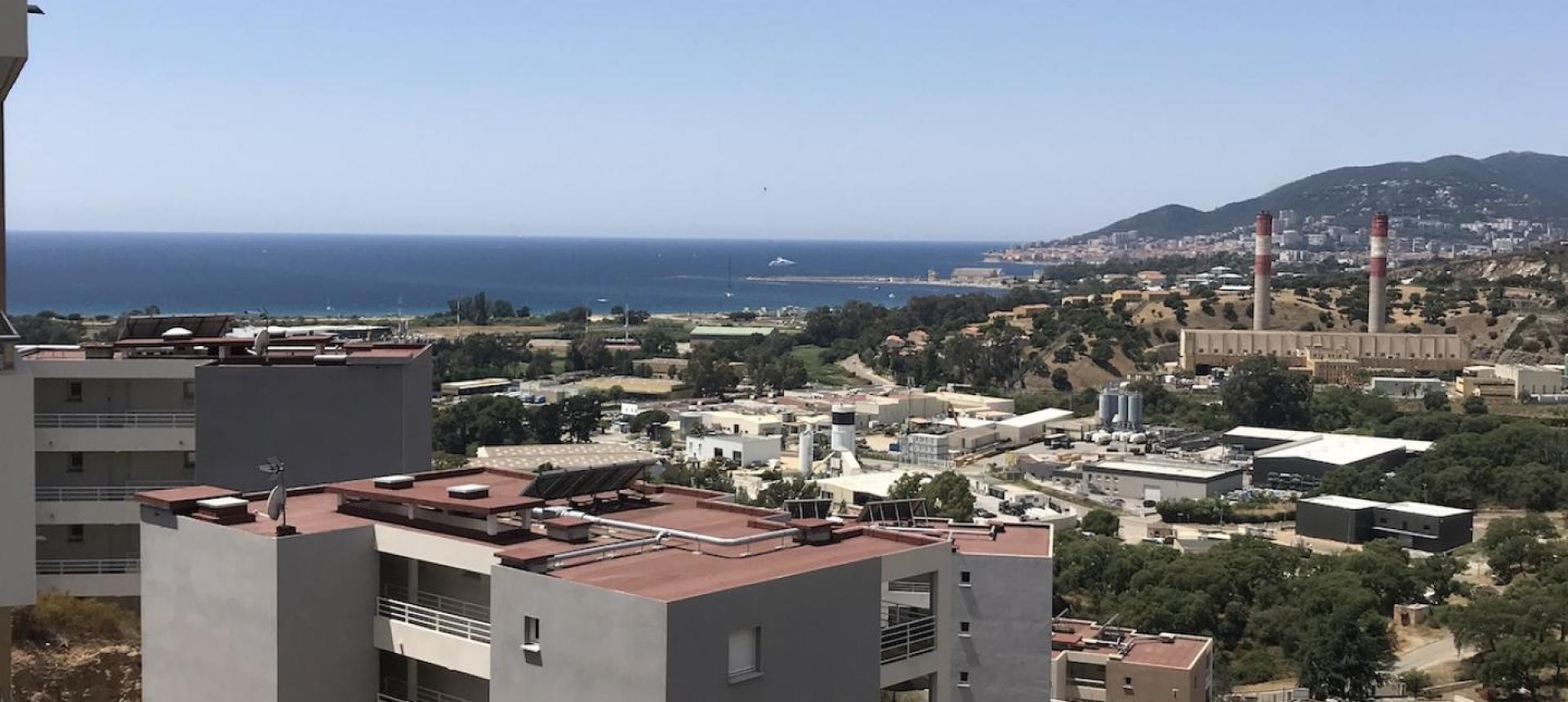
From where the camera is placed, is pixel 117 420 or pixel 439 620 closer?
pixel 439 620

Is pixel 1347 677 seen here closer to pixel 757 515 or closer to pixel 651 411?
pixel 757 515

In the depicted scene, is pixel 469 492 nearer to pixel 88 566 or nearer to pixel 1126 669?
pixel 88 566

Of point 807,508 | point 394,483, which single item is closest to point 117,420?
point 394,483

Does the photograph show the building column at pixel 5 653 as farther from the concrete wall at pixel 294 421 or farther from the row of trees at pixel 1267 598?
the row of trees at pixel 1267 598

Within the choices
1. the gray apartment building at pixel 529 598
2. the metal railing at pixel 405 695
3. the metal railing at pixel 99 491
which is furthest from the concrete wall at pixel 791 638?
the metal railing at pixel 99 491

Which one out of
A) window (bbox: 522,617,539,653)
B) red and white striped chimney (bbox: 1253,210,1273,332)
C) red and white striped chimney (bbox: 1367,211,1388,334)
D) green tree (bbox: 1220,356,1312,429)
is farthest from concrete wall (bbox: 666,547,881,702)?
red and white striped chimney (bbox: 1253,210,1273,332)

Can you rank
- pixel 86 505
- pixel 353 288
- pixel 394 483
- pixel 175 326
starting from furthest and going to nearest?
1. pixel 353 288
2. pixel 175 326
3. pixel 86 505
4. pixel 394 483

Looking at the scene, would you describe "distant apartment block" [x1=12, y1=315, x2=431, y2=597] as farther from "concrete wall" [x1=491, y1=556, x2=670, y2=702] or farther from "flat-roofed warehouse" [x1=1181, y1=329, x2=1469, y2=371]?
"flat-roofed warehouse" [x1=1181, y1=329, x2=1469, y2=371]
